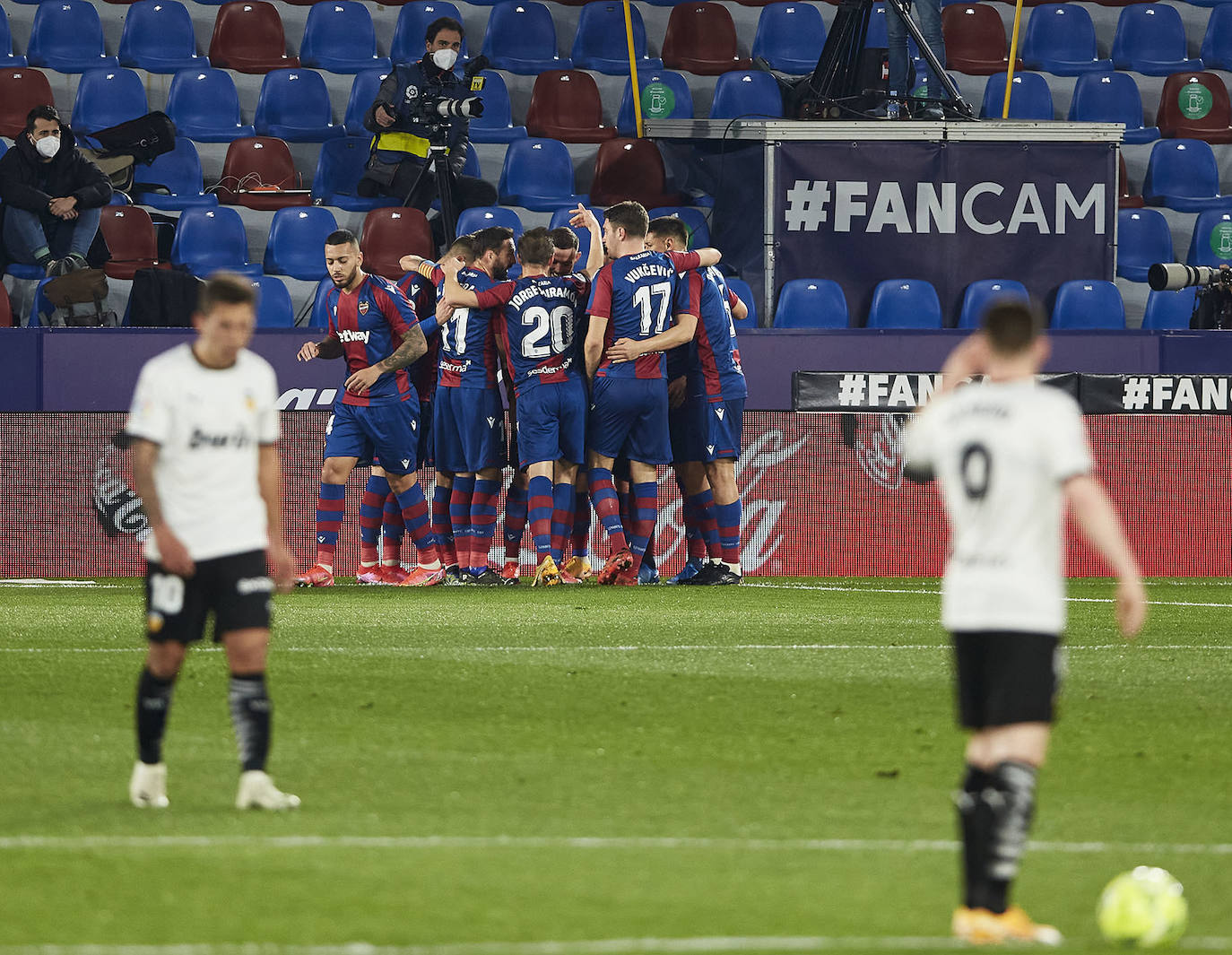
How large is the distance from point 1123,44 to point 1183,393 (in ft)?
23.1

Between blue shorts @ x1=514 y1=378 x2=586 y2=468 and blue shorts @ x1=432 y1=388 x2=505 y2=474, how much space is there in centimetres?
20

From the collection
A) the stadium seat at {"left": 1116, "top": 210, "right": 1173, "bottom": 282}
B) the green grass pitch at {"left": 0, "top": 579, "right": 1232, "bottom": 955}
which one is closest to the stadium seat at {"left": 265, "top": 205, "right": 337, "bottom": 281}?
the green grass pitch at {"left": 0, "top": 579, "right": 1232, "bottom": 955}

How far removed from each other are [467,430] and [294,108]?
683cm

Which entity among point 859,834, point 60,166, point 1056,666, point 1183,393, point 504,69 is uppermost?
point 504,69

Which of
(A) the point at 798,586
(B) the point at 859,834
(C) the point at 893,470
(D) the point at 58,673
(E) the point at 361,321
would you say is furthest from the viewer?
(C) the point at 893,470

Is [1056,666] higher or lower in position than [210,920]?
higher

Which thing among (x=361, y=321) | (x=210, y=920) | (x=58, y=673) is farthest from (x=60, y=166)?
(x=210, y=920)

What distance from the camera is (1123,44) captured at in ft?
69.0

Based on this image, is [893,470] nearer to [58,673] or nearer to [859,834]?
[58,673]

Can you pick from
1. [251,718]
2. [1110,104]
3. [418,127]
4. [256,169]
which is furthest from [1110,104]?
[251,718]

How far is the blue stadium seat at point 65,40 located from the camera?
1944 cm

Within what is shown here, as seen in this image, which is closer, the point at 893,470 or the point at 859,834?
the point at 859,834

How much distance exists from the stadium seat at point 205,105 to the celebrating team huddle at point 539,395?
18.9 feet

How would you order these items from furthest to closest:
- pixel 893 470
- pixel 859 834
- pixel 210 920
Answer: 1. pixel 893 470
2. pixel 859 834
3. pixel 210 920
